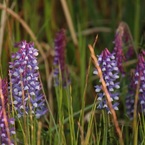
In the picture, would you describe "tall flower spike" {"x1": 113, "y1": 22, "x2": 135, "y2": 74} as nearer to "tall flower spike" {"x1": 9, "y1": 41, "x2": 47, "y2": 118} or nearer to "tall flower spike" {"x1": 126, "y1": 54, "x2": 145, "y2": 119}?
"tall flower spike" {"x1": 126, "y1": 54, "x2": 145, "y2": 119}

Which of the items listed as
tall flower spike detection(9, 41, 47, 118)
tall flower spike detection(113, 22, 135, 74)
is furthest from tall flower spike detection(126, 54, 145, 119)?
tall flower spike detection(9, 41, 47, 118)

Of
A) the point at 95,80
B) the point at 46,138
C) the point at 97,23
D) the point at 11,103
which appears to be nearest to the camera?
the point at 11,103

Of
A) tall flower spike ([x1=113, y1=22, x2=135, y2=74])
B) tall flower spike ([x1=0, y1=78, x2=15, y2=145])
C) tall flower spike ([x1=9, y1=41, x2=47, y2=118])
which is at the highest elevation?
tall flower spike ([x1=113, y1=22, x2=135, y2=74])

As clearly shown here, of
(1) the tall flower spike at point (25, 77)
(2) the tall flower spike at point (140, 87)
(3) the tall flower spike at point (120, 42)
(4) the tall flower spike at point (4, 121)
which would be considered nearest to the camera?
(4) the tall flower spike at point (4, 121)

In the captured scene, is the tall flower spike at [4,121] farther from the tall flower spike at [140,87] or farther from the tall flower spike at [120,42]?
the tall flower spike at [120,42]

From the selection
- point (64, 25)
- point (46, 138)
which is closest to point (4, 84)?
point (46, 138)

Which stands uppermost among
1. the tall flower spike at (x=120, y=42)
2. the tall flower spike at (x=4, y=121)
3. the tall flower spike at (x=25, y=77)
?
the tall flower spike at (x=120, y=42)

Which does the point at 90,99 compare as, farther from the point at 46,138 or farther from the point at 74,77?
the point at 46,138

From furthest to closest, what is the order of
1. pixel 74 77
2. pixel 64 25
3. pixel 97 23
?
pixel 64 25, pixel 97 23, pixel 74 77

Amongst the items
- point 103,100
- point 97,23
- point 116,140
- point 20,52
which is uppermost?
point 97,23

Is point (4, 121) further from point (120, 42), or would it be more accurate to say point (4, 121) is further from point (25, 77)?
point (120, 42)

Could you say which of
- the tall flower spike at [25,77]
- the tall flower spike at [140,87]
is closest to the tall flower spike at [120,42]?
the tall flower spike at [140,87]
